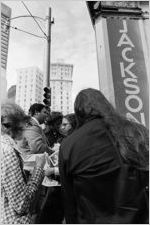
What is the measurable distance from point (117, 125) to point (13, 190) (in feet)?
2.55

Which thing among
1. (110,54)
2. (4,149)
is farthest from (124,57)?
(4,149)

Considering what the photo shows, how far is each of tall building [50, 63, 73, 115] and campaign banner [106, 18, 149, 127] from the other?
18.3 meters

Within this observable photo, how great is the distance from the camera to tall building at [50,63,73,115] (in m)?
32.3

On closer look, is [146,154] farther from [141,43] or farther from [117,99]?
[141,43]

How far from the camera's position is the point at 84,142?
157 centimetres

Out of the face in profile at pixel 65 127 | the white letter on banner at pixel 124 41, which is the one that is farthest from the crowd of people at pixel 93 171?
the white letter on banner at pixel 124 41

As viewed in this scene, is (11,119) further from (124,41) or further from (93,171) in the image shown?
(124,41)

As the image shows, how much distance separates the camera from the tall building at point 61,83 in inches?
1270

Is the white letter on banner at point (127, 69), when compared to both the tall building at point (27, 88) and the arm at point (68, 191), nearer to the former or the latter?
the arm at point (68, 191)

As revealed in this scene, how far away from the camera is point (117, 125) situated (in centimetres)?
159

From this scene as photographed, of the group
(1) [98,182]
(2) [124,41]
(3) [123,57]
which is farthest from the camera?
(2) [124,41]

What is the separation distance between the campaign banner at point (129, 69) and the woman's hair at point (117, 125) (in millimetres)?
6187

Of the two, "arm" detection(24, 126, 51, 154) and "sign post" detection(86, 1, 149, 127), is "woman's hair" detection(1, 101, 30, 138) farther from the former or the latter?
"sign post" detection(86, 1, 149, 127)

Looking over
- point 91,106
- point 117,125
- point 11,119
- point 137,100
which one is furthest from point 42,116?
point 137,100
